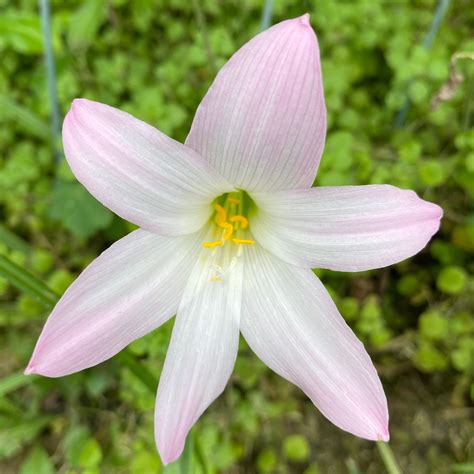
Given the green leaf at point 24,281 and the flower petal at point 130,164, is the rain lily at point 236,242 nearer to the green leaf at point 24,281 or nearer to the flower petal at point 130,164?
the flower petal at point 130,164

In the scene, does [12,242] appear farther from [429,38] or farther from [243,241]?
[429,38]

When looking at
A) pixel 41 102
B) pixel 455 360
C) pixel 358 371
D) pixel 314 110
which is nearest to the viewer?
pixel 314 110

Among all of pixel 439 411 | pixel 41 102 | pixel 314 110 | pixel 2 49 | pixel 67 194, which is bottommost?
pixel 439 411

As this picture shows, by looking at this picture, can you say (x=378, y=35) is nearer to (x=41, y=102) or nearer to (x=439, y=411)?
(x=41, y=102)

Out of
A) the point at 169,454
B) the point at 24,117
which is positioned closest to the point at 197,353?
the point at 169,454

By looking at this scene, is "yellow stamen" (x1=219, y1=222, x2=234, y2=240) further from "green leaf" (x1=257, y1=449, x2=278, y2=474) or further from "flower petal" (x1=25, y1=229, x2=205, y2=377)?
"green leaf" (x1=257, y1=449, x2=278, y2=474)

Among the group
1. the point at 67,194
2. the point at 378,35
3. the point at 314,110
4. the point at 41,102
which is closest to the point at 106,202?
the point at 314,110

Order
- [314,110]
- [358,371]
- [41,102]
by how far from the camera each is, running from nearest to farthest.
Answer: [314,110]
[358,371]
[41,102]
